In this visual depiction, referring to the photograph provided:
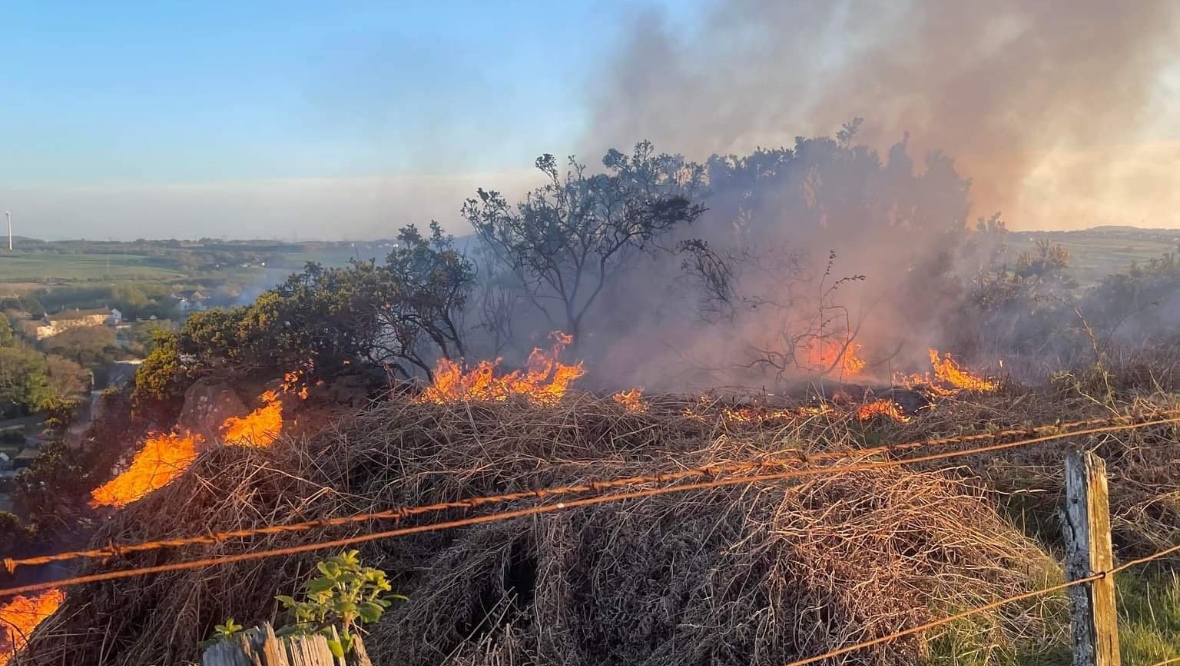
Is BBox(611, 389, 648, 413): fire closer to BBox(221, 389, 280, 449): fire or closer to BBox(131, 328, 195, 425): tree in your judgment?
BBox(221, 389, 280, 449): fire

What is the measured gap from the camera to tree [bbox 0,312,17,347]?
23.4 meters

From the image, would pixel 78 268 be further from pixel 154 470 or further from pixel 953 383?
pixel 953 383

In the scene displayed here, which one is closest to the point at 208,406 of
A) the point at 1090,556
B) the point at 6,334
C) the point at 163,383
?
the point at 163,383

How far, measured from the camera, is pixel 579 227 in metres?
22.6

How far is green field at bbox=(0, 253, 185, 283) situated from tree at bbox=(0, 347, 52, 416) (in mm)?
6654

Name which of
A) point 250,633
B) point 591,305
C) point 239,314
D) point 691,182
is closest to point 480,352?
point 591,305

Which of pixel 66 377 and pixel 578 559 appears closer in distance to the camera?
→ pixel 578 559

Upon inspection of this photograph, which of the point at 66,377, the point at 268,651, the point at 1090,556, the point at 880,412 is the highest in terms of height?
the point at 268,651

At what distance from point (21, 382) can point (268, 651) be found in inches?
958

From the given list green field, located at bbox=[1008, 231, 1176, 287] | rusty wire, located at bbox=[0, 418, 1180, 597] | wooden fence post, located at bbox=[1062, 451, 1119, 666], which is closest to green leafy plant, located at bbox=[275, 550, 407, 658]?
rusty wire, located at bbox=[0, 418, 1180, 597]

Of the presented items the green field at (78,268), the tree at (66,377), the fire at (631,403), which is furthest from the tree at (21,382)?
the fire at (631,403)

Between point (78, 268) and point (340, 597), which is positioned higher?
point (78, 268)

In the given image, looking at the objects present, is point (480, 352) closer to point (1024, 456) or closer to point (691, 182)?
point (691, 182)

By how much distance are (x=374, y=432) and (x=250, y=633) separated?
5.65 meters
